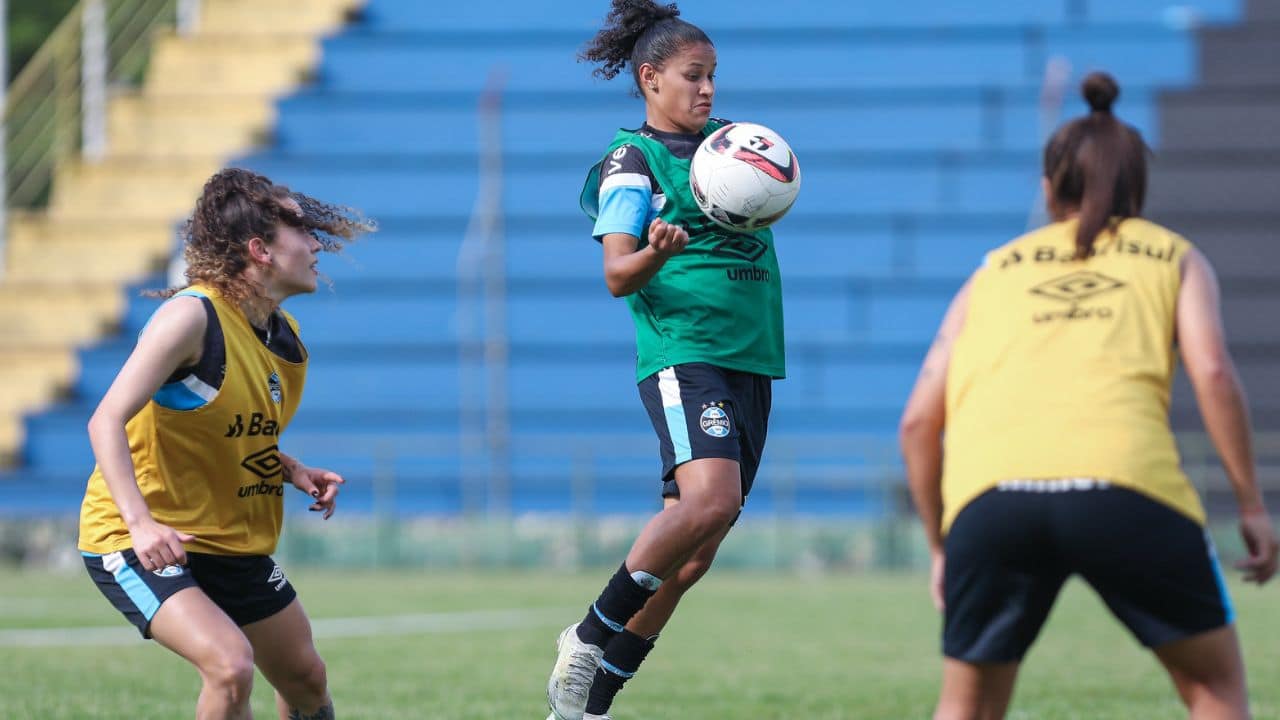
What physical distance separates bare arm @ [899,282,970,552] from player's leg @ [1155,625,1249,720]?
0.54 m

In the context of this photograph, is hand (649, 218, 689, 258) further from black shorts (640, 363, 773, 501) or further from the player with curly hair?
the player with curly hair

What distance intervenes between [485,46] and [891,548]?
9.39 meters

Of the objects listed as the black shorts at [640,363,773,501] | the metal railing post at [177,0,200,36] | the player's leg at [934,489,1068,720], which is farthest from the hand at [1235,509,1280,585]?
the metal railing post at [177,0,200,36]

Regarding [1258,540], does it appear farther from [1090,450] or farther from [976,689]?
[976,689]

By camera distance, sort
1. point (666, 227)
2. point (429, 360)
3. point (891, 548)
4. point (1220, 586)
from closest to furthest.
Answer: point (1220, 586) → point (666, 227) → point (891, 548) → point (429, 360)

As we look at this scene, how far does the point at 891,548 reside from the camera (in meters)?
17.9

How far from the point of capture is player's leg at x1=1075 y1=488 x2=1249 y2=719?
348 cm

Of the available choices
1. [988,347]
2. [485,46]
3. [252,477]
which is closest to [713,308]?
[252,477]

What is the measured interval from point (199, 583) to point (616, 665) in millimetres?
1483

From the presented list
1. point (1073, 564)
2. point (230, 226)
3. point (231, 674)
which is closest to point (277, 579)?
point (231, 674)

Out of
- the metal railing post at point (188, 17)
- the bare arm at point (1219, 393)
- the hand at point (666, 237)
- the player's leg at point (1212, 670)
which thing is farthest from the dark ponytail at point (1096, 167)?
the metal railing post at point (188, 17)

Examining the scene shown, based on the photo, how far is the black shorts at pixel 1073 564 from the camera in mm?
3488

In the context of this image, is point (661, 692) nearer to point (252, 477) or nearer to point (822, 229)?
point (252, 477)

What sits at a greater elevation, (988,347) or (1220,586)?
(988,347)
